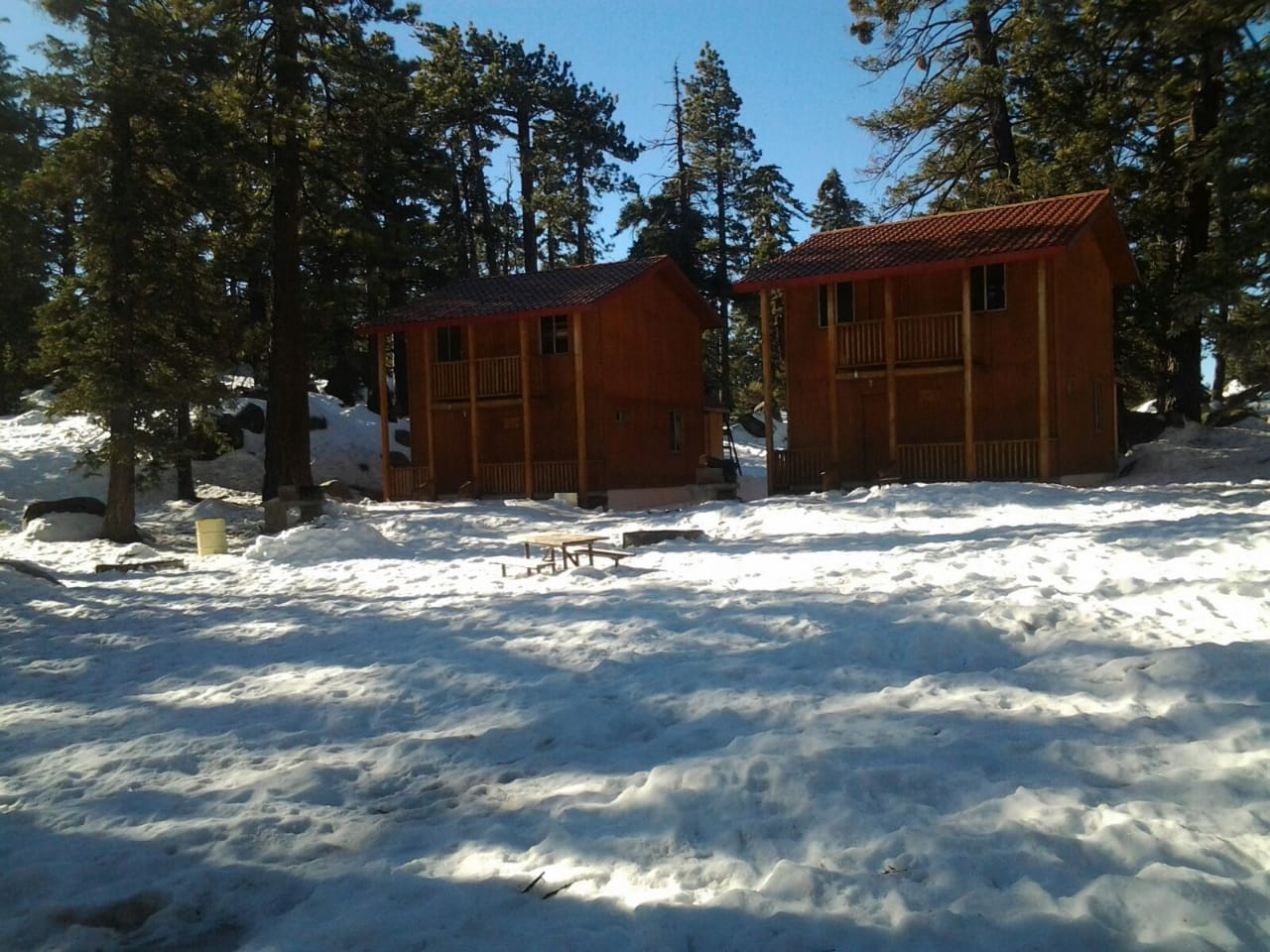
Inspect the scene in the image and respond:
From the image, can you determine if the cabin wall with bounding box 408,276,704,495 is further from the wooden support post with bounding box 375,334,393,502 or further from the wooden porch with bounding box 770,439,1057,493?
the wooden porch with bounding box 770,439,1057,493

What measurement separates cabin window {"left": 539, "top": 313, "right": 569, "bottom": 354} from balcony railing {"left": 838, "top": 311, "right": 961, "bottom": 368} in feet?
22.9

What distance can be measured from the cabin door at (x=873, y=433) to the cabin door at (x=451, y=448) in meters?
10.3

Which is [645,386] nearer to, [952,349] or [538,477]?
[538,477]

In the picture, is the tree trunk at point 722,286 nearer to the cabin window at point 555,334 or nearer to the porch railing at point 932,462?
the cabin window at point 555,334

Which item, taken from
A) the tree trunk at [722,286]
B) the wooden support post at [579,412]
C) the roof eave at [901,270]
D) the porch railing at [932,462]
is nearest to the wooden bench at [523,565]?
the wooden support post at [579,412]

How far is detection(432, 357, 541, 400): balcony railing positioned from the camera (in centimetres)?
2352

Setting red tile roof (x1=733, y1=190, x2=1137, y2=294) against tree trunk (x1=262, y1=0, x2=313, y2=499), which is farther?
tree trunk (x1=262, y1=0, x2=313, y2=499)

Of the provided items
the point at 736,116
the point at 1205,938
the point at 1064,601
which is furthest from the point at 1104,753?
the point at 736,116

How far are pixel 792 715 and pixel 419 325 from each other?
787 inches

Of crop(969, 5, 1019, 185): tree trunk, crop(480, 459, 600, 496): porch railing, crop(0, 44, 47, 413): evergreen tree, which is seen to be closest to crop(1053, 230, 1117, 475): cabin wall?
crop(969, 5, 1019, 185): tree trunk

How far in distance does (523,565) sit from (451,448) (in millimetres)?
13631

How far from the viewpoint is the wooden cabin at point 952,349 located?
19.7 meters

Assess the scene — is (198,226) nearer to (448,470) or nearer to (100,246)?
(100,246)

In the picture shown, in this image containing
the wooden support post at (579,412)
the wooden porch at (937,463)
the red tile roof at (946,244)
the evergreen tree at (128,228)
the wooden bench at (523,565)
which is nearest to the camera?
the wooden bench at (523,565)
